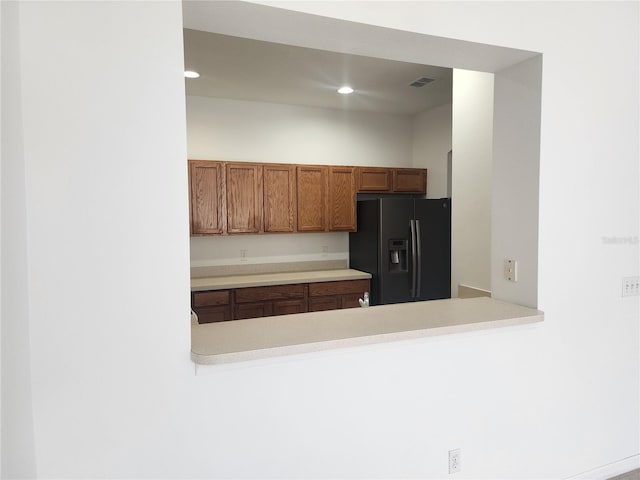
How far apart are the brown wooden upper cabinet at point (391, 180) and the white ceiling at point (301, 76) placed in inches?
28.3

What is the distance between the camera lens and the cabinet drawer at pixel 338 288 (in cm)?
421

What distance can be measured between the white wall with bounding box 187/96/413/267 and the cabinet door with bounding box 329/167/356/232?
0.30 m

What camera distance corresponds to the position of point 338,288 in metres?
4.29

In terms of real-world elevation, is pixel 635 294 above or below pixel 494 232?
below

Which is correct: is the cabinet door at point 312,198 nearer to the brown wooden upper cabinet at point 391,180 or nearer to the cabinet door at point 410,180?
the brown wooden upper cabinet at point 391,180

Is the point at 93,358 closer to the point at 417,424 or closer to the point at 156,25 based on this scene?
the point at 156,25

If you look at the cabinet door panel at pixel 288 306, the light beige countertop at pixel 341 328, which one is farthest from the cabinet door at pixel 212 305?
the light beige countertop at pixel 341 328

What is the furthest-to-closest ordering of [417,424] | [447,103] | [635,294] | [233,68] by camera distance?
[447,103] → [233,68] → [635,294] → [417,424]

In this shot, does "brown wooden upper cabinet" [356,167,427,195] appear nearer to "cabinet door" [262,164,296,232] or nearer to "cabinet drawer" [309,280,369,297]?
"cabinet door" [262,164,296,232]

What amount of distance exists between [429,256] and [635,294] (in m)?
2.01

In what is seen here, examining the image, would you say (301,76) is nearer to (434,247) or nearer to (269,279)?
(269,279)

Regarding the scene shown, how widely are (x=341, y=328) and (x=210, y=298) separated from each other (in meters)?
2.50

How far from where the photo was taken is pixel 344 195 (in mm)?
4566

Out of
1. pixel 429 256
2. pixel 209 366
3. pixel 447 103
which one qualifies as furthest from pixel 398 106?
pixel 209 366
